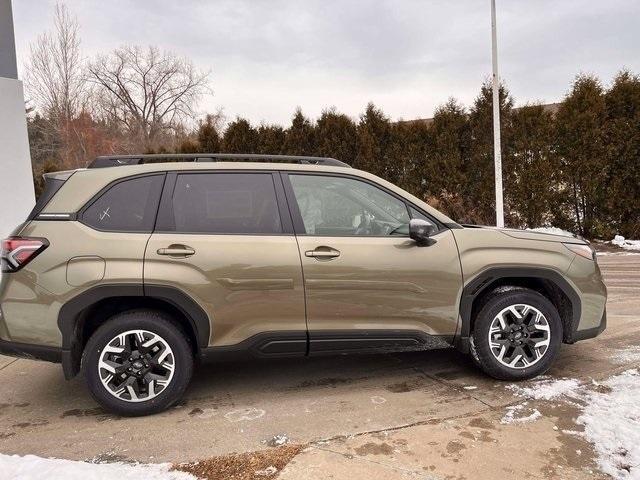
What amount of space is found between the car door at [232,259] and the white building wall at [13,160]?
19.3 feet

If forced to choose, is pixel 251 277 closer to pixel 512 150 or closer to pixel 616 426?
pixel 616 426

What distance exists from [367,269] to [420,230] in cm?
45

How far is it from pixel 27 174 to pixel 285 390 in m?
6.67

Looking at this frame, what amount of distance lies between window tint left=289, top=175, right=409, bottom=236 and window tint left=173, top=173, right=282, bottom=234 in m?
0.23

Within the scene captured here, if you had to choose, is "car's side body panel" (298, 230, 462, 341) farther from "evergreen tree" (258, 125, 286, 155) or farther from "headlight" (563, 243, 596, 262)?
"evergreen tree" (258, 125, 286, 155)

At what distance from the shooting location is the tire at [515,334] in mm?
3760

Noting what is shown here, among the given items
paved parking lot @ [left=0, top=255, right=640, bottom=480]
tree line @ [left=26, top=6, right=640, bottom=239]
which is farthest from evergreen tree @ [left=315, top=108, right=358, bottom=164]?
paved parking lot @ [left=0, top=255, right=640, bottom=480]

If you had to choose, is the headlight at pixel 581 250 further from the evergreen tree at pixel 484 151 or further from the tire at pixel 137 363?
the evergreen tree at pixel 484 151

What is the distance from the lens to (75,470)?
2.66 m

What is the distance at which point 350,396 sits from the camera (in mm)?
3678

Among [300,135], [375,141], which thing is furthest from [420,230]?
[300,135]

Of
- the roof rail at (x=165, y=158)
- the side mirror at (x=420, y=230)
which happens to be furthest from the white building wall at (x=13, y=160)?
the side mirror at (x=420, y=230)

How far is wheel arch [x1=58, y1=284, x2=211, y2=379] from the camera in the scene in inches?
128

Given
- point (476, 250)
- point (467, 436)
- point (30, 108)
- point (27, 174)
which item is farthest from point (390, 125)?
point (30, 108)
